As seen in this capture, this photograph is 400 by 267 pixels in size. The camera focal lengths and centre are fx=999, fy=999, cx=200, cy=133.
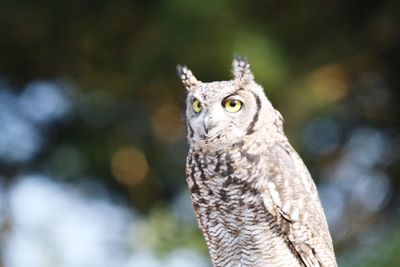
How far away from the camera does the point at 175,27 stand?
16.3ft

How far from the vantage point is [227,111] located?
2.88 m

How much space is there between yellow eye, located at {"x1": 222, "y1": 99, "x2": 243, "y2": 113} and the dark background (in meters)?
2.37

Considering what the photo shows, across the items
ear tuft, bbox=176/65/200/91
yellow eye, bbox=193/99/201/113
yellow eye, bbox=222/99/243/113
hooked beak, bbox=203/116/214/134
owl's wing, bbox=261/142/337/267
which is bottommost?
owl's wing, bbox=261/142/337/267

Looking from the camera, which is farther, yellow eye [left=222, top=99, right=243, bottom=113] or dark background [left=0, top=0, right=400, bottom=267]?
dark background [left=0, top=0, right=400, bottom=267]

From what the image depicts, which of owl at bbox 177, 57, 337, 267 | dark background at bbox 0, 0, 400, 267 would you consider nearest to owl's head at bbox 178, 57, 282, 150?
owl at bbox 177, 57, 337, 267

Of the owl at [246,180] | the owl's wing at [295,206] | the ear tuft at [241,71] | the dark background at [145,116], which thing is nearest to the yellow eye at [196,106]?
the owl at [246,180]

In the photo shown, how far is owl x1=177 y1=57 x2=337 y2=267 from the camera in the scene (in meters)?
2.85

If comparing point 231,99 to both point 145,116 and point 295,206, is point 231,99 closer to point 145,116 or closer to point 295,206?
point 295,206

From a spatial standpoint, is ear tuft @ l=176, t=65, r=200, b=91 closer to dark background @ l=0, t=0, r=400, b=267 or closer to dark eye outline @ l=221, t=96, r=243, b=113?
dark eye outline @ l=221, t=96, r=243, b=113

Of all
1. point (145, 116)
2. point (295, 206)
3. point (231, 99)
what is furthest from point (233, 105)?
point (145, 116)

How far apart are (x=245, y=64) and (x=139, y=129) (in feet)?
9.75

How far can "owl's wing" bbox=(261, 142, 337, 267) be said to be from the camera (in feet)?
9.40

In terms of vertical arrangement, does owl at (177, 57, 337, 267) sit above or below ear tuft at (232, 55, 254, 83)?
Result: below

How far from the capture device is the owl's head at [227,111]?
284 centimetres
